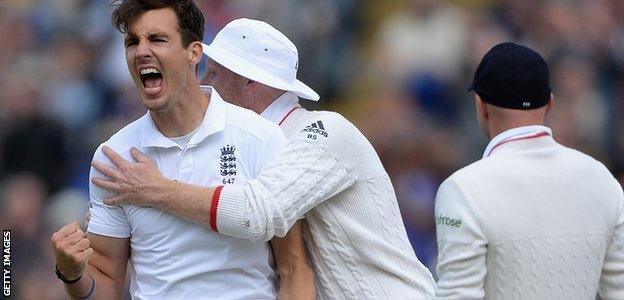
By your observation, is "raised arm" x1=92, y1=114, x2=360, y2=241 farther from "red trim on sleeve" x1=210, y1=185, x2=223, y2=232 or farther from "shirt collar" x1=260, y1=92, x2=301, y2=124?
"shirt collar" x1=260, y1=92, x2=301, y2=124

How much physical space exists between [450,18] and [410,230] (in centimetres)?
202

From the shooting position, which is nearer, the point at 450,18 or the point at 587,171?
the point at 587,171

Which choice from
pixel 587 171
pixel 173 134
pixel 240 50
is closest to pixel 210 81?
pixel 240 50

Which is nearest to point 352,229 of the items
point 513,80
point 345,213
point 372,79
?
point 345,213

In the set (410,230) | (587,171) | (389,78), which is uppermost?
(587,171)

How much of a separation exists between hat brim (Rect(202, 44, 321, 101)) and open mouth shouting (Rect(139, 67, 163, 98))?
1.45ft

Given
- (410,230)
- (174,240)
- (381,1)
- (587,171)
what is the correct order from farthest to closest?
(381,1)
(410,230)
(174,240)
(587,171)

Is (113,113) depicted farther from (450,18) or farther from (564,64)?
(564,64)

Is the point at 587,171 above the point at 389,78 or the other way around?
above

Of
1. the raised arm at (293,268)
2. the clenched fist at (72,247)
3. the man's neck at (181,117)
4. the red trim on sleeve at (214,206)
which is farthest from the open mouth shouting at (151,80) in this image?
the raised arm at (293,268)

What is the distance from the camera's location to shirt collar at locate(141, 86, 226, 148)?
4625 mm

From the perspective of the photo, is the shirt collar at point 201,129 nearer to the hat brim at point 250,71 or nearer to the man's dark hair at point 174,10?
the man's dark hair at point 174,10

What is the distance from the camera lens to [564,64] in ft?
33.9

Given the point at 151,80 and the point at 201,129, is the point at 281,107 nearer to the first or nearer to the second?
the point at 201,129
